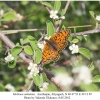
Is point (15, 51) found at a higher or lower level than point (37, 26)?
lower

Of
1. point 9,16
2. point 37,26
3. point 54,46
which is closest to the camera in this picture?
point 54,46

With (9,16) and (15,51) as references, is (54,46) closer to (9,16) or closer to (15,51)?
(15,51)

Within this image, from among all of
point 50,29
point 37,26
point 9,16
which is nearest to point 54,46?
point 50,29

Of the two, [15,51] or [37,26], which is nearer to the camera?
[15,51]

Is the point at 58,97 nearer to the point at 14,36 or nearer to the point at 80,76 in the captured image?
the point at 80,76

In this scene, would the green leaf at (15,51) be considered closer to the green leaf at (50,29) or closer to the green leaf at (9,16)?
the green leaf at (50,29)

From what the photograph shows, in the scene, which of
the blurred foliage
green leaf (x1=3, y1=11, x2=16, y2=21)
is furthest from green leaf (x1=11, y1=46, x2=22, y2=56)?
the blurred foliage

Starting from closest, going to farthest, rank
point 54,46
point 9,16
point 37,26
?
point 54,46 → point 9,16 → point 37,26

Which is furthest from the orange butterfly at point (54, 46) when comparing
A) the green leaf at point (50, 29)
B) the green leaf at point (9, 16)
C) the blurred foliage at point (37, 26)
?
the blurred foliage at point (37, 26)

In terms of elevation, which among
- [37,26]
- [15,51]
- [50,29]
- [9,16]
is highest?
[37,26]
